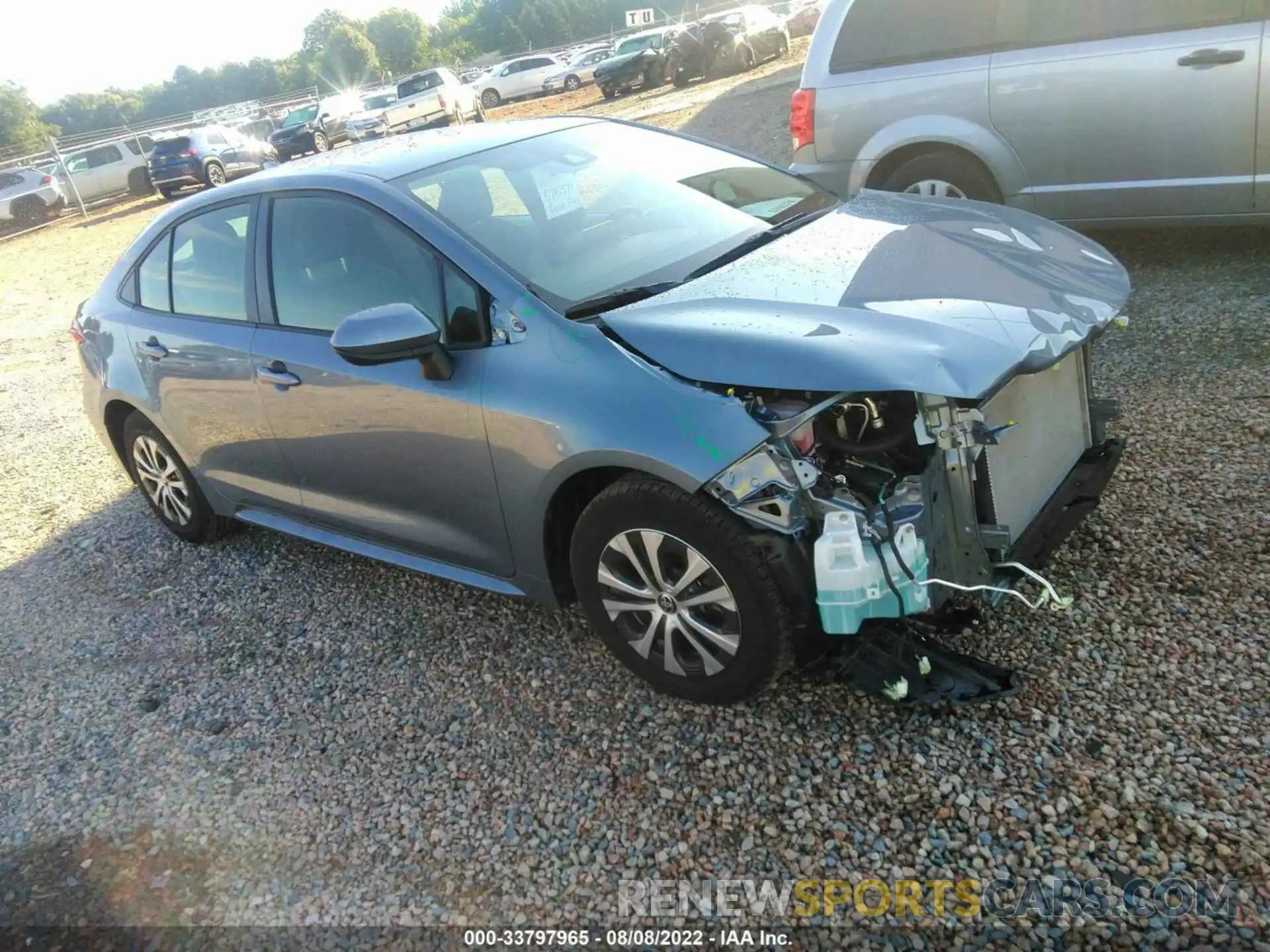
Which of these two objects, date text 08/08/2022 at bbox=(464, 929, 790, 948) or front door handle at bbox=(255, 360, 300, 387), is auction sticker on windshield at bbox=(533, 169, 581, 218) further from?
date text 08/08/2022 at bbox=(464, 929, 790, 948)

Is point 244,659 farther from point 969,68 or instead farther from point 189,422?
point 969,68

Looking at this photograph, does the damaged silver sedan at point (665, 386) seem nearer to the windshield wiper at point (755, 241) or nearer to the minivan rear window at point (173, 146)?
the windshield wiper at point (755, 241)

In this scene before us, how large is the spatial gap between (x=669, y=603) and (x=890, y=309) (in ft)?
3.43

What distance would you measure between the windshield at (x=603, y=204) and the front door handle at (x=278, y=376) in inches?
32.0

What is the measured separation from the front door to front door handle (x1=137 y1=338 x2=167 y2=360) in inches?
30.4

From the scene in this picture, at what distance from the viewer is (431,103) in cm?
2752

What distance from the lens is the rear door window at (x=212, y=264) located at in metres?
3.90

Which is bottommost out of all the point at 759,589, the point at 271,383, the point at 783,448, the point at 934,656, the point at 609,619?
the point at 934,656

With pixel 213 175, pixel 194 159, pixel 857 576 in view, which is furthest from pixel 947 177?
pixel 213 175

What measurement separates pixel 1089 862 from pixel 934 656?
0.67 meters

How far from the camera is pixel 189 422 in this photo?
4.28 meters

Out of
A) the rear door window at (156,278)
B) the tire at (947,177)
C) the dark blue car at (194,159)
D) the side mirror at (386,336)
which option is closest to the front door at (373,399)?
the side mirror at (386,336)

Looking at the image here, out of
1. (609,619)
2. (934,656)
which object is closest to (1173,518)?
(934,656)

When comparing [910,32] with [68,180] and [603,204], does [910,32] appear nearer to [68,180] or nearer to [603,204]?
[603,204]
